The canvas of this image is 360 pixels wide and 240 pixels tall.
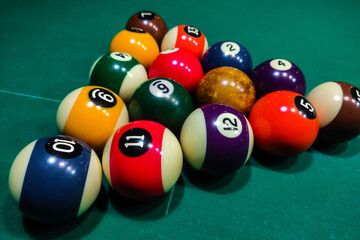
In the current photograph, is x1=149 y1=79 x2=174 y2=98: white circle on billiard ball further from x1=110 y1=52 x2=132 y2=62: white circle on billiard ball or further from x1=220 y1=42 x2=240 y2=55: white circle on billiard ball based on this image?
x1=220 y1=42 x2=240 y2=55: white circle on billiard ball

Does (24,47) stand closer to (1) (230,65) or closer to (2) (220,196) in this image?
(1) (230,65)

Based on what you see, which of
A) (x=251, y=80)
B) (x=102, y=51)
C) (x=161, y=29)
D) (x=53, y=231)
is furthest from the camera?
(x=102, y=51)

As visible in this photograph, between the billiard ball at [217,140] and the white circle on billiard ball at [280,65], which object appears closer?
the billiard ball at [217,140]

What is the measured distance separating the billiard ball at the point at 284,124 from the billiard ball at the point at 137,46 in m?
1.23

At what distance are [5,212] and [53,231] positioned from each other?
357 millimetres

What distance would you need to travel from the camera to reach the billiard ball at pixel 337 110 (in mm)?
2504

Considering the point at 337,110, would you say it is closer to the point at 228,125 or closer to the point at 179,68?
the point at 228,125

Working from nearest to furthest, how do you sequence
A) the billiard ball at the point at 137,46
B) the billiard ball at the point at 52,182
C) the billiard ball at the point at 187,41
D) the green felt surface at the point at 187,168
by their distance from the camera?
the billiard ball at the point at 52,182
the green felt surface at the point at 187,168
the billiard ball at the point at 137,46
the billiard ball at the point at 187,41

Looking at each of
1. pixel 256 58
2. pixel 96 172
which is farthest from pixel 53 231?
pixel 256 58

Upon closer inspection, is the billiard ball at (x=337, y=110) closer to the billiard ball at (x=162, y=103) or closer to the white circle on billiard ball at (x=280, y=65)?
the white circle on billiard ball at (x=280, y=65)

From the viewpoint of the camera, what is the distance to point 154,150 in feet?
6.52

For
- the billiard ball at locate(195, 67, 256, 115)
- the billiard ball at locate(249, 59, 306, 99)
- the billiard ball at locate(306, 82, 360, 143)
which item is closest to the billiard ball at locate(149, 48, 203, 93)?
the billiard ball at locate(195, 67, 256, 115)

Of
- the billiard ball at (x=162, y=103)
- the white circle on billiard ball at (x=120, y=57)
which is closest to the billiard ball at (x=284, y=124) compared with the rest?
the billiard ball at (x=162, y=103)

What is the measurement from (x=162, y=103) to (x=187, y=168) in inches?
21.0
